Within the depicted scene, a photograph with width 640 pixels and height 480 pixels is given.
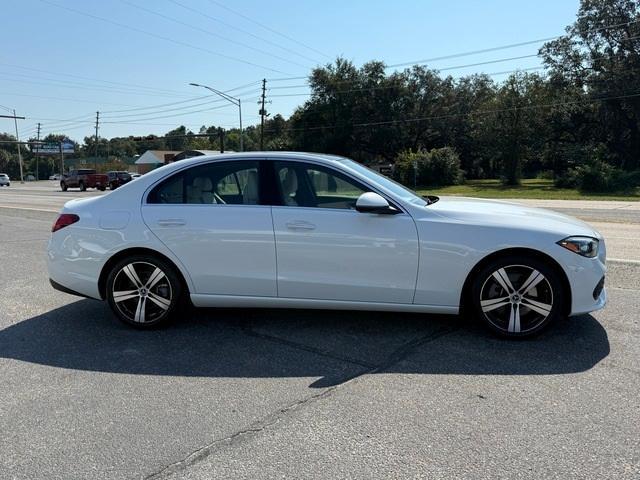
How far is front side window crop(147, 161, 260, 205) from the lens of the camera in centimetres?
489

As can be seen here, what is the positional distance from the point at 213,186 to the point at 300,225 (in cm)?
95

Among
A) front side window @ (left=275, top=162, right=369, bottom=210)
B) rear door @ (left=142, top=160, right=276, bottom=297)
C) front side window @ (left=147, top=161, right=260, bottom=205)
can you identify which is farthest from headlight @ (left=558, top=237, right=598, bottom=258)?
front side window @ (left=147, top=161, right=260, bottom=205)

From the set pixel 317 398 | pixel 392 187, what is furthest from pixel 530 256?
pixel 317 398

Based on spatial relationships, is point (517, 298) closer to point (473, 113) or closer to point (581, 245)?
point (581, 245)

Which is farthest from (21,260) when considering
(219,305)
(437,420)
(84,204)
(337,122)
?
(337,122)

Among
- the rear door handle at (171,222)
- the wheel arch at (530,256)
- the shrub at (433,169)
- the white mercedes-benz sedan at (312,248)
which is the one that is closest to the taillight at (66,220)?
the white mercedes-benz sedan at (312,248)

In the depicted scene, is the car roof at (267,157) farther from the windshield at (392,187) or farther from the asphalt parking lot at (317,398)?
the asphalt parking lot at (317,398)

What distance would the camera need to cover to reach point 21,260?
8.70m

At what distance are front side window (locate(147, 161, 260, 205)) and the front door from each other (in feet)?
1.17

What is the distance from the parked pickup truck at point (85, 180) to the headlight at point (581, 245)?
43.0m

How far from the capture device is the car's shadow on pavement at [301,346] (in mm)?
4035

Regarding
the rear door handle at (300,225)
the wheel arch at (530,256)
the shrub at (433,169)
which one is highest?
the shrub at (433,169)

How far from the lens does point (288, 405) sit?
3.46 m

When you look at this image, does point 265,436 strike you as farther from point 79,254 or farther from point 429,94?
point 429,94
